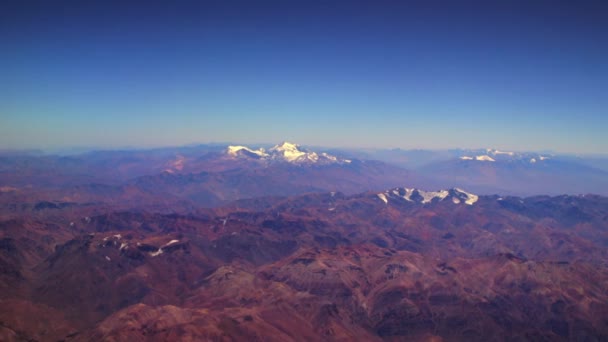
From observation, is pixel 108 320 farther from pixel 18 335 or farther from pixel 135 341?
pixel 18 335

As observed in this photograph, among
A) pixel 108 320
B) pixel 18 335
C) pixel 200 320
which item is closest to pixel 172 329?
pixel 200 320

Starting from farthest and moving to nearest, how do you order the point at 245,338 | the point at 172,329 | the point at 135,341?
the point at 245,338 → the point at 172,329 → the point at 135,341

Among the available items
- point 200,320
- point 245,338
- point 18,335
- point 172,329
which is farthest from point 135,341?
point 18,335

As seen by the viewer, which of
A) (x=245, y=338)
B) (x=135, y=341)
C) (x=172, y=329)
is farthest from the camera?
(x=245, y=338)

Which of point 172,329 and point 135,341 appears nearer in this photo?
point 135,341

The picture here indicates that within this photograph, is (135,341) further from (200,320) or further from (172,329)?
(200,320)

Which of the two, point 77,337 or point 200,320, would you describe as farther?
point 200,320

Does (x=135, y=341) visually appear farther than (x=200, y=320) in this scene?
No

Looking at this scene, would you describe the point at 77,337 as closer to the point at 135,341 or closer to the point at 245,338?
the point at 135,341
